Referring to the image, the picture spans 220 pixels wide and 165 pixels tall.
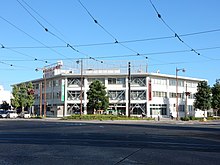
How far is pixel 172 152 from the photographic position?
1145 cm

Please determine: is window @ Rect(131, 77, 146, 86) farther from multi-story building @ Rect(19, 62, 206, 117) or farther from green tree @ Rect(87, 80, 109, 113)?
green tree @ Rect(87, 80, 109, 113)

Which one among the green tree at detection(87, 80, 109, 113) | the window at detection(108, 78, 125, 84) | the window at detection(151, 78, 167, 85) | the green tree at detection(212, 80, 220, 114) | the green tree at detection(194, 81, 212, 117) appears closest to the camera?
the green tree at detection(87, 80, 109, 113)

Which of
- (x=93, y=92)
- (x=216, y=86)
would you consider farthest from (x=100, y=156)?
(x=216, y=86)

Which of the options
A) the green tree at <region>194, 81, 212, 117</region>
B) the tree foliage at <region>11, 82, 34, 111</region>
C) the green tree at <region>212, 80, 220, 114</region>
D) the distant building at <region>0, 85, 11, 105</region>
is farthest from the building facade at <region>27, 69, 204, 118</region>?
the distant building at <region>0, 85, 11, 105</region>

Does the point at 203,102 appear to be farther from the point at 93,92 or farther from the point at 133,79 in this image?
the point at 93,92

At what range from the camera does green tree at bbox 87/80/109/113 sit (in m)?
63.1

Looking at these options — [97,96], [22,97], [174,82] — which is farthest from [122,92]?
[22,97]

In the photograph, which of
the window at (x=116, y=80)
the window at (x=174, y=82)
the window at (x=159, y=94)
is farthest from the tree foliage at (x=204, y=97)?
the window at (x=116, y=80)

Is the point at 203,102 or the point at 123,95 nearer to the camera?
the point at 203,102

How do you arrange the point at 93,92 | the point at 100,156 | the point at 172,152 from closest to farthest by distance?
the point at 100,156, the point at 172,152, the point at 93,92

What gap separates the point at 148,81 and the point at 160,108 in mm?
7317

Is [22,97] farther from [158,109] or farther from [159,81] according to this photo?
[159,81]

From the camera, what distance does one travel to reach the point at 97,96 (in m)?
63.3

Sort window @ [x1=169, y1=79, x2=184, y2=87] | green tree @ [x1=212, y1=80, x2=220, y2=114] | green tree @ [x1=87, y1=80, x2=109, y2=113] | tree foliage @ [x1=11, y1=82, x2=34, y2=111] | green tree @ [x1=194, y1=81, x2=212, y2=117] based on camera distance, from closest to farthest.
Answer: green tree @ [x1=87, y1=80, x2=109, y2=113], green tree @ [x1=194, y1=81, x2=212, y2=117], green tree @ [x1=212, y1=80, x2=220, y2=114], tree foliage @ [x1=11, y1=82, x2=34, y2=111], window @ [x1=169, y1=79, x2=184, y2=87]
